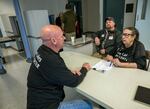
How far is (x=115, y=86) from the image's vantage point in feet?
3.87

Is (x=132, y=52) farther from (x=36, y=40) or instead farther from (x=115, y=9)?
(x=115, y=9)

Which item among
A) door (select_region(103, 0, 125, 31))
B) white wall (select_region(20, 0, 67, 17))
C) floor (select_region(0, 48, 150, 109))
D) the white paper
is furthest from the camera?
door (select_region(103, 0, 125, 31))

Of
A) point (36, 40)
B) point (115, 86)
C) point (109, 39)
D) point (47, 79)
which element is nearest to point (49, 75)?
point (47, 79)

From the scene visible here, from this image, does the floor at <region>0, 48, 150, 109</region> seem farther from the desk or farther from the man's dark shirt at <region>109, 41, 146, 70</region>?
the man's dark shirt at <region>109, 41, 146, 70</region>

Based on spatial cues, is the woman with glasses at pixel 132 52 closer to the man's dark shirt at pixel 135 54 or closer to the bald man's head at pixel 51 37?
the man's dark shirt at pixel 135 54

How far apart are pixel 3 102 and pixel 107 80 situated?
1960 millimetres

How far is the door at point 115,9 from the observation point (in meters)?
4.43

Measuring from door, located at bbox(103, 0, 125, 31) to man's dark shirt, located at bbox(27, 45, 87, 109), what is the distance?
12.5ft

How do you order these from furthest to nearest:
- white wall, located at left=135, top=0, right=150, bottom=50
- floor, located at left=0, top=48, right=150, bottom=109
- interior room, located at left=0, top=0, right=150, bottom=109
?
1. white wall, located at left=135, top=0, right=150, bottom=50
2. floor, located at left=0, top=48, right=150, bottom=109
3. interior room, located at left=0, top=0, right=150, bottom=109

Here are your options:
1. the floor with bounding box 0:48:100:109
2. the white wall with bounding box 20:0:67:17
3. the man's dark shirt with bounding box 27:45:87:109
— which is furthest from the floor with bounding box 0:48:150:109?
the white wall with bounding box 20:0:67:17

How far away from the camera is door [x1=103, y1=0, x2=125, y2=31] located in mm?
4426

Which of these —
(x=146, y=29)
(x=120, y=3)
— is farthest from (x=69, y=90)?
(x=120, y=3)

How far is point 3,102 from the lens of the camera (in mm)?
2309

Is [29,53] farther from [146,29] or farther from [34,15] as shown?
[146,29]
